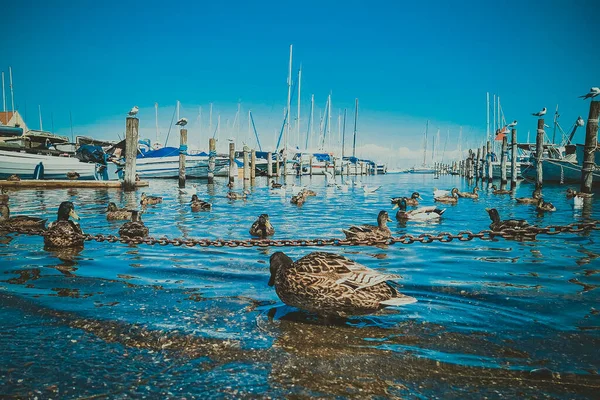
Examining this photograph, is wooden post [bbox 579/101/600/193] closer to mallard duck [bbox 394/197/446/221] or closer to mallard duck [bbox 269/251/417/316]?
mallard duck [bbox 394/197/446/221]

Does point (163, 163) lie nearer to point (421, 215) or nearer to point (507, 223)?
point (421, 215)

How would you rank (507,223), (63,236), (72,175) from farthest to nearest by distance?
(72,175) → (507,223) → (63,236)

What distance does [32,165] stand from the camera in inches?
1142

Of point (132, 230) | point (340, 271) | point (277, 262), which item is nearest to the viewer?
point (340, 271)

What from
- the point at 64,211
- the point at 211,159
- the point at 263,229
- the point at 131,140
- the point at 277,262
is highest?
the point at 131,140

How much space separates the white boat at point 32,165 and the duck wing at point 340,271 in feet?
98.5

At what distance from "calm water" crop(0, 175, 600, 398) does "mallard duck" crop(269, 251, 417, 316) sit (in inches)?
8.2

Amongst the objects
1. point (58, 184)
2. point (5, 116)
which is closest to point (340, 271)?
point (58, 184)

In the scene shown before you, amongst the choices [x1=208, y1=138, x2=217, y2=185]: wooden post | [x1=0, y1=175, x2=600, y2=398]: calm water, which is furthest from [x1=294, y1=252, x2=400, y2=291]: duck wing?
[x1=208, y1=138, x2=217, y2=185]: wooden post

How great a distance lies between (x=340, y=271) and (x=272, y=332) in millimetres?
935

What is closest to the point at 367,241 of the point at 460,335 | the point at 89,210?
the point at 460,335

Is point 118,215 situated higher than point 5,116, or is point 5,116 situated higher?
point 5,116

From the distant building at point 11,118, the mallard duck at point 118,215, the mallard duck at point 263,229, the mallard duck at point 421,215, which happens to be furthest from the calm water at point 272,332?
the distant building at point 11,118

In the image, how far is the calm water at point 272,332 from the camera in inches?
126
